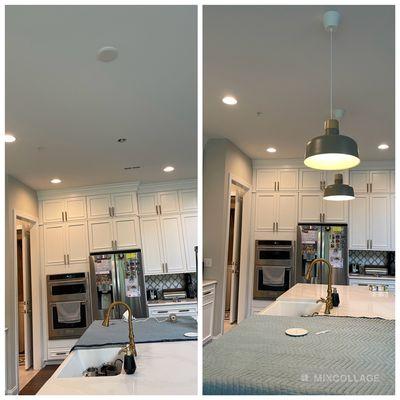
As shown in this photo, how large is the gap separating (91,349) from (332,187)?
5.47ft

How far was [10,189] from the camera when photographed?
5.53 feet

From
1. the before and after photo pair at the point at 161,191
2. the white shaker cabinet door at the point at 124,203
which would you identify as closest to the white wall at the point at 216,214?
the before and after photo pair at the point at 161,191

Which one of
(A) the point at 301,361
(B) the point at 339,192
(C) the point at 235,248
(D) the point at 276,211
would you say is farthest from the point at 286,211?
(A) the point at 301,361

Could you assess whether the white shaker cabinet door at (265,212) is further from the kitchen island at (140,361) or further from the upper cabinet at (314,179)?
the kitchen island at (140,361)

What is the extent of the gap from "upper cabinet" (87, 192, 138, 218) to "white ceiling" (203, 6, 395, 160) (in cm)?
50

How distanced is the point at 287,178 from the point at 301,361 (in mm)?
2209

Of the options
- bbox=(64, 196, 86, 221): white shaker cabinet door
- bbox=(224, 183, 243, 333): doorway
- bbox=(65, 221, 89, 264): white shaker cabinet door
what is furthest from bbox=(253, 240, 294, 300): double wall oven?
bbox=(64, 196, 86, 221): white shaker cabinet door

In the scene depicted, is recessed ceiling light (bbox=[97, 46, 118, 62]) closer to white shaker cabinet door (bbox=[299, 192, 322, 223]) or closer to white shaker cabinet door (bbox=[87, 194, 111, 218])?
white shaker cabinet door (bbox=[87, 194, 111, 218])

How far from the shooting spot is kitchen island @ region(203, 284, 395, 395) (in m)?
0.97

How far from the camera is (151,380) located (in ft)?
4.85

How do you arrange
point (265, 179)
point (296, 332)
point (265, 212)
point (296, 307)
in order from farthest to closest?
1. point (265, 212)
2. point (265, 179)
3. point (296, 307)
4. point (296, 332)

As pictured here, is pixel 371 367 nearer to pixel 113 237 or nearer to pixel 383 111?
pixel 113 237

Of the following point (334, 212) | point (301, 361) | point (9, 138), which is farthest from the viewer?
point (334, 212)

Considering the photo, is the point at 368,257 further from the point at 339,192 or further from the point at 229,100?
the point at 229,100
